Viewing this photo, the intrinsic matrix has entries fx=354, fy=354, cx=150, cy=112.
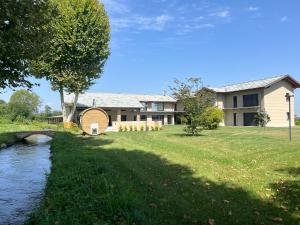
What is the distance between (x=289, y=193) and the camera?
9.01 metres

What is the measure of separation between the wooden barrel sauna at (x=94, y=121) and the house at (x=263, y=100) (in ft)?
87.6

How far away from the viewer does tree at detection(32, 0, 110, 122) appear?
40.2 meters

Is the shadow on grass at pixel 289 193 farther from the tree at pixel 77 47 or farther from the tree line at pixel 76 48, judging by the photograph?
the tree at pixel 77 47

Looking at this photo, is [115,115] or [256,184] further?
[115,115]

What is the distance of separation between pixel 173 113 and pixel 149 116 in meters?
5.80

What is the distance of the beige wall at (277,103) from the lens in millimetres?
50844

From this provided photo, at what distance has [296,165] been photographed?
1278cm

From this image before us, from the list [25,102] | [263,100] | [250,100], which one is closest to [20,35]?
[263,100]

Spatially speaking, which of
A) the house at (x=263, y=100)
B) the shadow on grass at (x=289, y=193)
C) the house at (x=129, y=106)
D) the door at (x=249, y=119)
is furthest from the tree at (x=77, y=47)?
the shadow on grass at (x=289, y=193)

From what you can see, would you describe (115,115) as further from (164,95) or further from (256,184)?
(256,184)

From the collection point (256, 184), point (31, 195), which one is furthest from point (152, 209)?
point (31, 195)

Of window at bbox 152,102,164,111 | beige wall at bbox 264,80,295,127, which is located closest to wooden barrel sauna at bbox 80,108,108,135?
beige wall at bbox 264,80,295,127

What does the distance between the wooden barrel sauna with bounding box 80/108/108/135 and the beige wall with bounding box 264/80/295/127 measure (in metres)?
27.4

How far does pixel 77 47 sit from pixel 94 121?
1211cm
